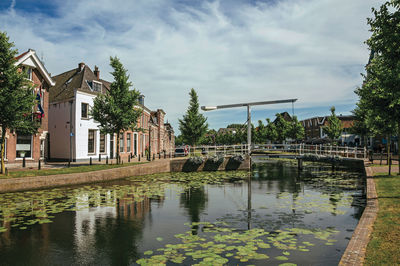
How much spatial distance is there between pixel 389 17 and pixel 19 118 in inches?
785

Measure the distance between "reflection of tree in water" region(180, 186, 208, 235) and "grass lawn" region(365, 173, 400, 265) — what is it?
4.37 m

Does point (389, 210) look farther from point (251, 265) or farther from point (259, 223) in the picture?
point (251, 265)

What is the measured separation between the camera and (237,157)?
24719mm

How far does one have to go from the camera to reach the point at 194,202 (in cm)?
1178

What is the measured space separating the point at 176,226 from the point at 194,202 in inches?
139

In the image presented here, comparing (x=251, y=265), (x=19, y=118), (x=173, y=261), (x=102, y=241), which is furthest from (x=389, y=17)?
(x=19, y=118)

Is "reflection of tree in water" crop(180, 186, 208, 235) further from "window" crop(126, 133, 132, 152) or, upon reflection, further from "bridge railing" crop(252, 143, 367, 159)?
A: "window" crop(126, 133, 132, 152)

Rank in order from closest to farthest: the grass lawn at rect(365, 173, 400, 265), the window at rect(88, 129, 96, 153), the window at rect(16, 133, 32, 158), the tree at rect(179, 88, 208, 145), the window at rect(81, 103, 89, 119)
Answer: the grass lawn at rect(365, 173, 400, 265)
the window at rect(16, 133, 32, 158)
the window at rect(81, 103, 89, 119)
the window at rect(88, 129, 96, 153)
the tree at rect(179, 88, 208, 145)

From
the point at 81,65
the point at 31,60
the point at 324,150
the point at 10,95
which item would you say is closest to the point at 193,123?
the point at 81,65

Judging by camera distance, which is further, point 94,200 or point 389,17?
point 94,200

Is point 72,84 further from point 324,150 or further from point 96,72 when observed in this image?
point 324,150

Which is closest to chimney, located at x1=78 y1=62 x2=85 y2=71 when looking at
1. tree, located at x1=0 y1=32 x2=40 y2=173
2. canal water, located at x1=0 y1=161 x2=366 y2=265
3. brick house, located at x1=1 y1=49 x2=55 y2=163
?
brick house, located at x1=1 y1=49 x2=55 y2=163

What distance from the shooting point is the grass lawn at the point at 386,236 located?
4734 mm

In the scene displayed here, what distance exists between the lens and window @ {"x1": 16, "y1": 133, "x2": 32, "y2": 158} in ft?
69.4
